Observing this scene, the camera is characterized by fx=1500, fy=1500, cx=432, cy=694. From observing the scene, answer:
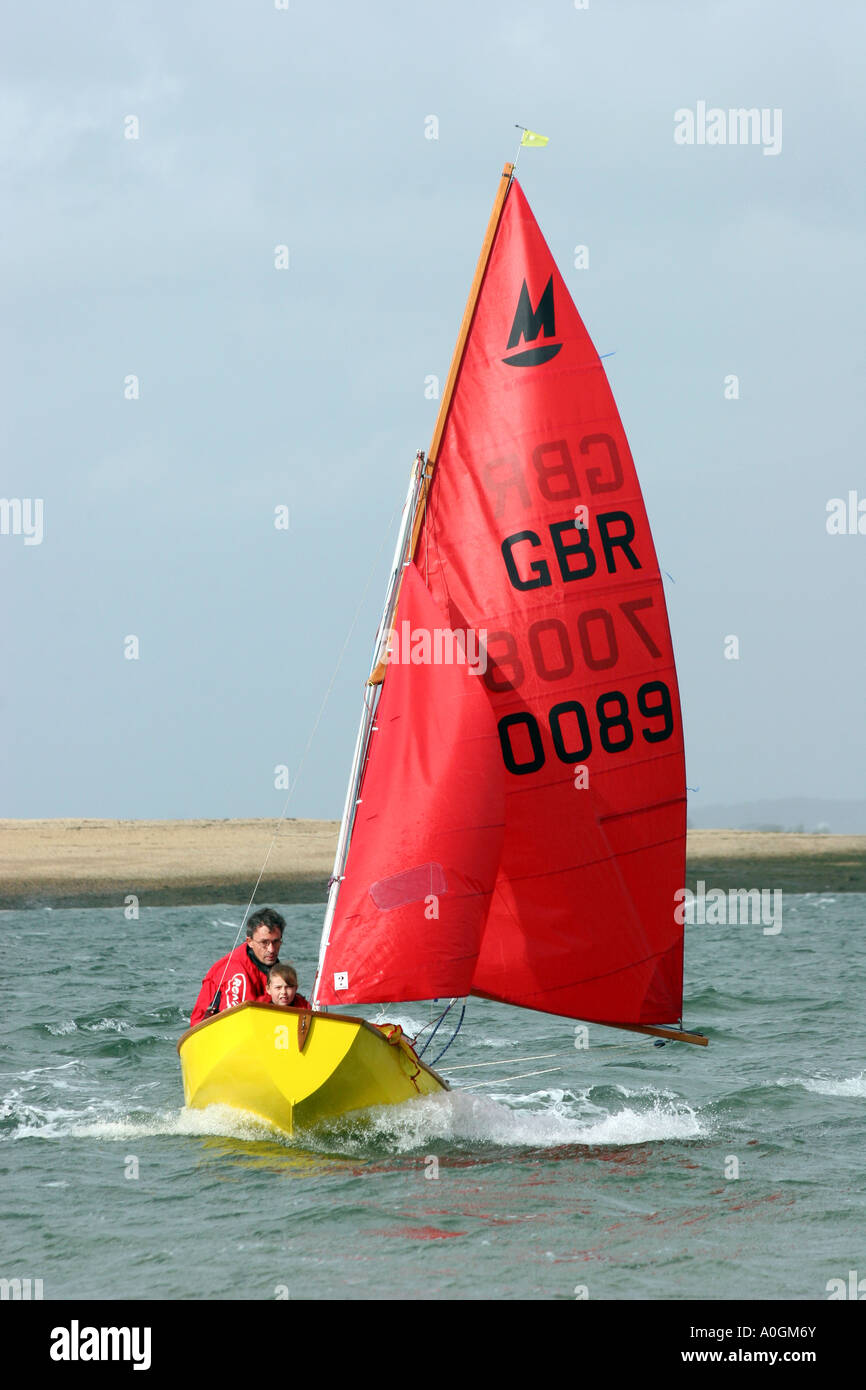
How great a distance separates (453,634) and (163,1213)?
595 cm

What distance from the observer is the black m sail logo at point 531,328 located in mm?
15398

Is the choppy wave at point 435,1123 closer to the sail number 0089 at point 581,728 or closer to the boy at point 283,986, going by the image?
the boy at point 283,986

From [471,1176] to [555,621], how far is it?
17.9 ft

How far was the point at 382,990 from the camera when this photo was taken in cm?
1387

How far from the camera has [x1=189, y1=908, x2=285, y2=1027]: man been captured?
14352 mm

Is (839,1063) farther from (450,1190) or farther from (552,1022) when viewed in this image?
(450,1190)

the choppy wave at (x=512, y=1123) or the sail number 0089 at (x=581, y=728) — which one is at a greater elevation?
the sail number 0089 at (x=581, y=728)

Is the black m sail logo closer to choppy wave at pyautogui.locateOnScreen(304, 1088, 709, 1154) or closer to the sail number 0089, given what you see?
the sail number 0089

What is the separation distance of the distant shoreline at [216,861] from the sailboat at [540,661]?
1349 inches

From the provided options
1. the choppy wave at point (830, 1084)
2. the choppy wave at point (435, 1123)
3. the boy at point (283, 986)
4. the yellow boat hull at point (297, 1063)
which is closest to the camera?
the yellow boat hull at point (297, 1063)

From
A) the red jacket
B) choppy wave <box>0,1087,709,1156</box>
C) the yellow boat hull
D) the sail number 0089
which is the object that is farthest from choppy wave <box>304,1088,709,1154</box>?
the sail number 0089

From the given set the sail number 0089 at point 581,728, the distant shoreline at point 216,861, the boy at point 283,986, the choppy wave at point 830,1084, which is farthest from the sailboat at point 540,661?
the distant shoreline at point 216,861
